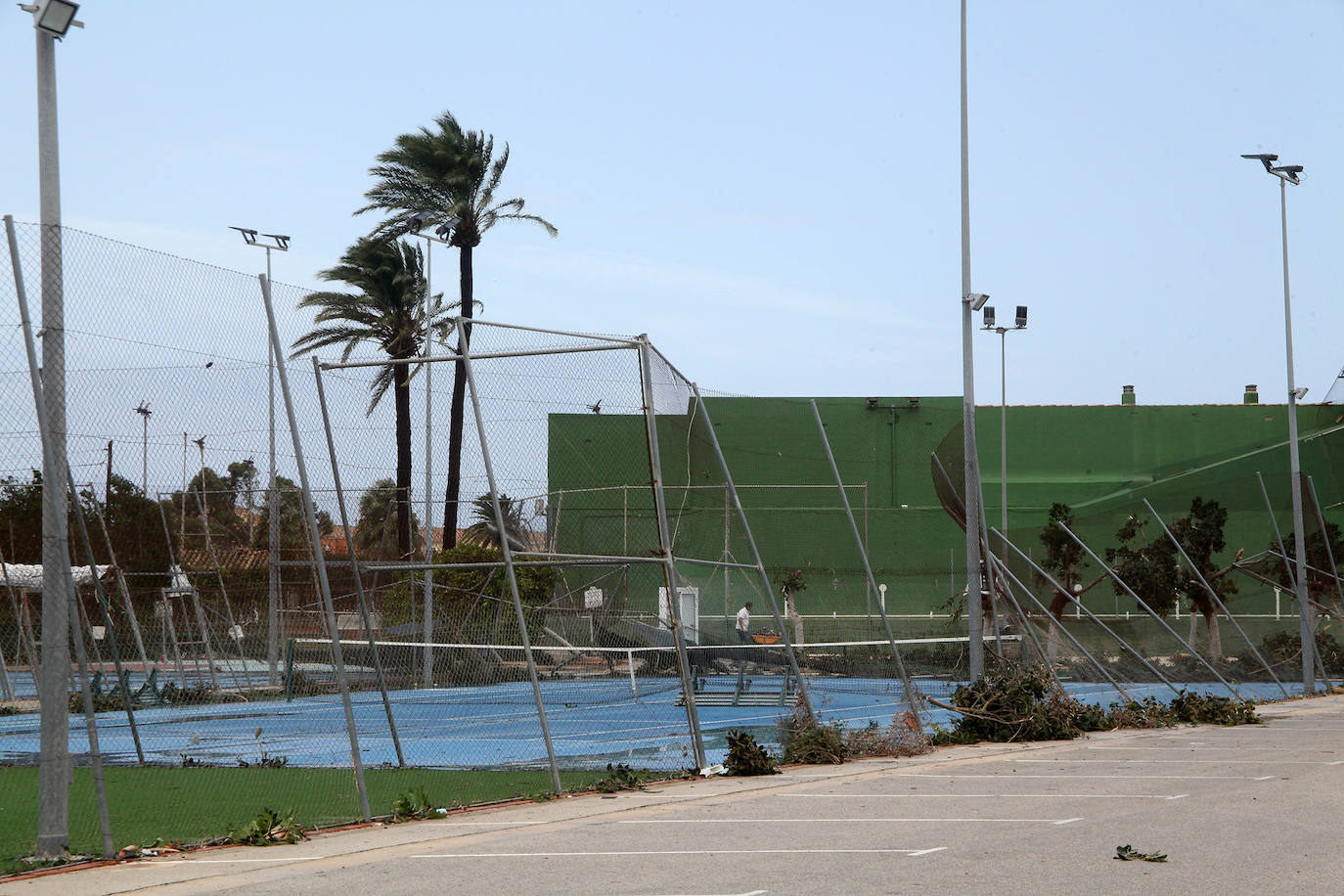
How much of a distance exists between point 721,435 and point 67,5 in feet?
71.5

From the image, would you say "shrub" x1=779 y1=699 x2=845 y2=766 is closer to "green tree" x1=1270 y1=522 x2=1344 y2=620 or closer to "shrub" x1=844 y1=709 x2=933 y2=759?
"shrub" x1=844 y1=709 x2=933 y2=759

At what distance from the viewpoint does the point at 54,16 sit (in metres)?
8.66

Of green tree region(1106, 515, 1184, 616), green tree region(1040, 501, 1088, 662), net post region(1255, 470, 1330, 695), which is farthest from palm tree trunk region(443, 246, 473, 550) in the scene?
net post region(1255, 470, 1330, 695)

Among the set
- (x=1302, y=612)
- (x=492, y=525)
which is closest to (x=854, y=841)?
(x=492, y=525)

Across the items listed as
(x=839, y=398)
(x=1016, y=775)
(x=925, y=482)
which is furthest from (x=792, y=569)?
(x=839, y=398)

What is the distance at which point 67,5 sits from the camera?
8.68m

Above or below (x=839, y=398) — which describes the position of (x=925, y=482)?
below

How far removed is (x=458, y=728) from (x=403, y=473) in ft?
13.4

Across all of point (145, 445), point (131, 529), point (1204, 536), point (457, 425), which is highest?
point (457, 425)

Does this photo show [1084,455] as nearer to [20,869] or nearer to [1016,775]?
[1016,775]

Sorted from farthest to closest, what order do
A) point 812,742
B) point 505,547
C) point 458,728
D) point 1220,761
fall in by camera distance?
1. point 458,728
2. point 1220,761
3. point 812,742
4. point 505,547

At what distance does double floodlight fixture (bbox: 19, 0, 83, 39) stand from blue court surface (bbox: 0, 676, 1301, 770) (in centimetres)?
555

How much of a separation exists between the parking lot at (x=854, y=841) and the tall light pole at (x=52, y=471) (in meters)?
0.61

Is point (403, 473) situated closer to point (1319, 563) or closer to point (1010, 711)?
point (1010, 711)
